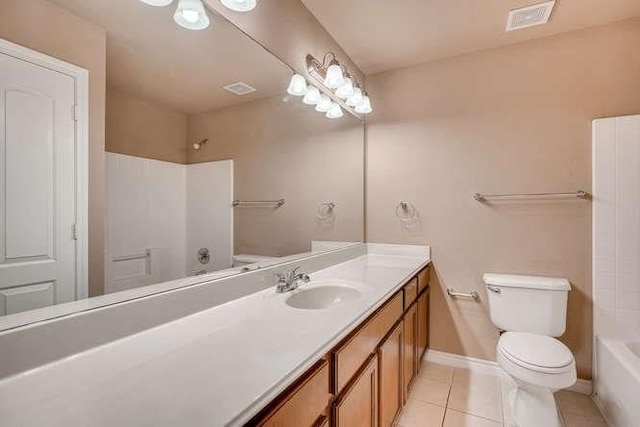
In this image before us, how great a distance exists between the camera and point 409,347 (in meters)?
1.88

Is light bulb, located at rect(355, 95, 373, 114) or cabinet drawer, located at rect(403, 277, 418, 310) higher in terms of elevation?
light bulb, located at rect(355, 95, 373, 114)

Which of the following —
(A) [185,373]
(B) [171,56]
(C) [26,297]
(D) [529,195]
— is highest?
(B) [171,56]

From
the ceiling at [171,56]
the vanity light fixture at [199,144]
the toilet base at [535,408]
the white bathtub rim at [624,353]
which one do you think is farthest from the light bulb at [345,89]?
the white bathtub rim at [624,353]

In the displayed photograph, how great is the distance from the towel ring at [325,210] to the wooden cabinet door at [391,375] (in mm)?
893

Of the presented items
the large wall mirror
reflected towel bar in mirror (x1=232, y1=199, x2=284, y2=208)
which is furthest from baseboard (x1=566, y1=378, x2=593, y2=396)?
reflected towel bar in mirror (x1=232, y1=199, x2=284, y2=208)

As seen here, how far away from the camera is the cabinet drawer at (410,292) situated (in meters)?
1.83

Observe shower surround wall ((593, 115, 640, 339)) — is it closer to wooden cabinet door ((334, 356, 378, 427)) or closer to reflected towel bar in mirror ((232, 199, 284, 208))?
wooden cabinet door ((334, 356, 378, 427))

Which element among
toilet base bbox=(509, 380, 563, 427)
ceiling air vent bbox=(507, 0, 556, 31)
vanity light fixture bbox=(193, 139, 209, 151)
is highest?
ceiling air vent bbox=(507, 0, 556, 31)

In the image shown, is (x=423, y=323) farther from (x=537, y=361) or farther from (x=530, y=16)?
(x=530, y=16)

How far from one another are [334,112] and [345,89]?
0.62ft

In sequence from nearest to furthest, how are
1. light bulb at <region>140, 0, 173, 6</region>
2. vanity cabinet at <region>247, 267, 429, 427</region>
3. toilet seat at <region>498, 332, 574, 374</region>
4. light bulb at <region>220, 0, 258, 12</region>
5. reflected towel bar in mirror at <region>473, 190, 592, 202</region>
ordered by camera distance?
vanity cabinet at <region>247, 267, 429, 427</region>, light bulb at <region>140, 0, 173, 6</region>, light bulb at <region>220, 0, 258, 12</region>, toilet seat at <region>498, 332, 574, 374</region>, reflected towel bar in mirror at <region>473, 190, 592, 202</region>

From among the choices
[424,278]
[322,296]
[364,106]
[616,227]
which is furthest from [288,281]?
[616,227]

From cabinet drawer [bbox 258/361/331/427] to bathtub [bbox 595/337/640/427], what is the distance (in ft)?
5.21

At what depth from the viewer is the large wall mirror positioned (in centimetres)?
83
